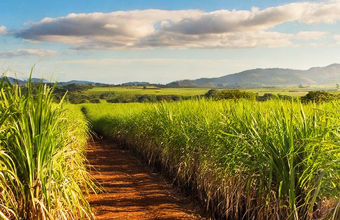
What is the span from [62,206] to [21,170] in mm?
638

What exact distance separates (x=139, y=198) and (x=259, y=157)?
136 inches

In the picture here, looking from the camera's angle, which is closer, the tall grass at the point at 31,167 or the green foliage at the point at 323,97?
the tall grass at the point at 31,167

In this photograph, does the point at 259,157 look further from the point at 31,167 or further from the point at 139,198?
the point at 139,198

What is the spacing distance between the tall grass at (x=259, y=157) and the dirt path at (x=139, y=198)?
0.37m

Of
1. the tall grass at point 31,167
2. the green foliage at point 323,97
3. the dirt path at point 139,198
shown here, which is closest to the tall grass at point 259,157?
the dirt path at point 139,198

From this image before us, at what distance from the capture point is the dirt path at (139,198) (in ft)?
19.8

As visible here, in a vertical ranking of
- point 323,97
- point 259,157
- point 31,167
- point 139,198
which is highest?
point 323,97

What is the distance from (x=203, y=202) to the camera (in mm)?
6242

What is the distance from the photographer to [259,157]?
14.3 ft

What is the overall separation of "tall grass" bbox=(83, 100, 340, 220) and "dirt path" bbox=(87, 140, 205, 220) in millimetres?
373

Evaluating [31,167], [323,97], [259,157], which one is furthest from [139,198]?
[323,97]

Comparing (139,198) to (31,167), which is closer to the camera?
(31,167)

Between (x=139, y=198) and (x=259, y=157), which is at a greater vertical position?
(x=259, y=157)

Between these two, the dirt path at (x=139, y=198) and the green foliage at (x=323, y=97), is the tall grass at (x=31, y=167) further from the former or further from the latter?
the green foliage at (x=323, y=97)
